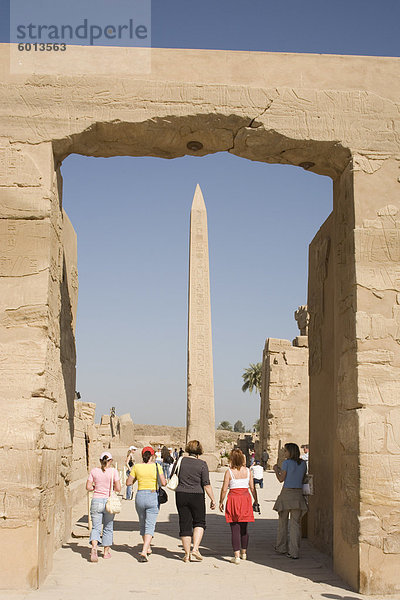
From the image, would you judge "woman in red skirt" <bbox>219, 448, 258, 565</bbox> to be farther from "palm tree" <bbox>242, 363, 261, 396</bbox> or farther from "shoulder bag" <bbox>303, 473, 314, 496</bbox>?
"palm tree" <bbox>242, 363, 261, 396</bbox>

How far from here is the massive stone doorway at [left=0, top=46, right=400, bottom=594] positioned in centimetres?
529

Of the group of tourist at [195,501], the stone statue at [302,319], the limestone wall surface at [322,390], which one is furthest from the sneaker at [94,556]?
the stone statue at [302,319]

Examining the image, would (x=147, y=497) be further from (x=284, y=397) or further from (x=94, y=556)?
(x=284, y=397)

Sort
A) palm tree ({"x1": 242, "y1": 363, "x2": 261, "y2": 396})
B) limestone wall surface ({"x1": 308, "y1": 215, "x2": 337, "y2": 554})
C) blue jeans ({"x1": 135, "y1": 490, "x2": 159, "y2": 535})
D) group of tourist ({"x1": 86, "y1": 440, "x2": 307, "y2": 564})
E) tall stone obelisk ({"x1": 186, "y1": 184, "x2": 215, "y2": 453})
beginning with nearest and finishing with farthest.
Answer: group of tourist ({"x1": 86, "y1": 440, "x2": 307, "y2": 564}), blue jeans ({"x1": 135, "y1": 490, "x2": 159, "y2": 535}), limestone wall surface ({"x1": 308, "y1": 215, "x2": 337, "y2": 554}), tall stone obelisk ({"x1": 186, "y1": 184, "x2": 215, "y2": 453}), palm tree ({"x1": 242, "y1": 363, "x2": 261, "y2": 396})

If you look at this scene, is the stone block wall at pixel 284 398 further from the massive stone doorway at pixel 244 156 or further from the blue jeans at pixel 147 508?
the massive stone doorway at pixel 244 156

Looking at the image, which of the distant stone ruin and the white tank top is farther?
the distant stone ruin

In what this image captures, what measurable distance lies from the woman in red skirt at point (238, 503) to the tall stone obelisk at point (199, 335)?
11953mm

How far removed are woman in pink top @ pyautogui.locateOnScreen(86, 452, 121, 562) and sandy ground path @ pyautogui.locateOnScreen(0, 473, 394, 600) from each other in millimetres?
202

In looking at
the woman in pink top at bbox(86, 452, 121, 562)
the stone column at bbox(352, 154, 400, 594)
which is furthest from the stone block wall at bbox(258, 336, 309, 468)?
the stone column at bbox(352, 154, 400, 594)

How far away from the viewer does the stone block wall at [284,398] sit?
763 inches

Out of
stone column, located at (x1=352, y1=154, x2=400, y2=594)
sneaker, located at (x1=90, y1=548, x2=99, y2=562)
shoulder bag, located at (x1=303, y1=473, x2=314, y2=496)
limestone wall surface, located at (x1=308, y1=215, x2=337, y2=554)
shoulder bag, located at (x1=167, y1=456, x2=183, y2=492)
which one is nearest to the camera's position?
stone column, located at (x1=352, y1=154, x2=400, y2=594)

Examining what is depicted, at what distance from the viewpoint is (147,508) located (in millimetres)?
6535

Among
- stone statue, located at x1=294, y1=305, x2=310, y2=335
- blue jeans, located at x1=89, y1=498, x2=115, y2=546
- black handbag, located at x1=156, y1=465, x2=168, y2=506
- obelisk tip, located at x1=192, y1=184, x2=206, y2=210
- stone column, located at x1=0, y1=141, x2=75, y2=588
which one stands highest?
obelisk tip, located at x1=192, y1=184, x2=206, y2=210

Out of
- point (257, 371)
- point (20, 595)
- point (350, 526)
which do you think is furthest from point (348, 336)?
point (257, 371)
